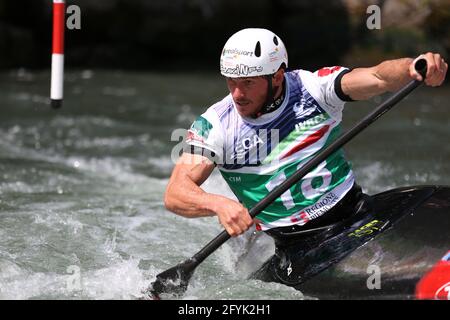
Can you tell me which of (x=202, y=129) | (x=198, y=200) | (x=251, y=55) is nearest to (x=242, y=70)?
(x=251, y=55)

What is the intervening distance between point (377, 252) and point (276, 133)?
2.51 ft

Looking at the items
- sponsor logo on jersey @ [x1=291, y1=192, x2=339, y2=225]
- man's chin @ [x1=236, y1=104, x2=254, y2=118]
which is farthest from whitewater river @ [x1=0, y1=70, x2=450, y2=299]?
man's chin @ [x1=236, y1=104, x2=254, y2=118]

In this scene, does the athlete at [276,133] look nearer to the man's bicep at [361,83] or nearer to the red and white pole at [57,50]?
the man's bicep at [361,83]

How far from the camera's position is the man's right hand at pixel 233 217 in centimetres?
367

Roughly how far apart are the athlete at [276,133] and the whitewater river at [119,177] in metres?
0.45

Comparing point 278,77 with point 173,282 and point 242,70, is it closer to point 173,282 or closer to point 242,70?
point 242,70

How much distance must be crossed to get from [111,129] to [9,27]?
4.71 meters

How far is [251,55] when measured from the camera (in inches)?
155

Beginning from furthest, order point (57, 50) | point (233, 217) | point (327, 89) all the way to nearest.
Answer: point (57, 50)
point (327, 89)
point (233, 217)

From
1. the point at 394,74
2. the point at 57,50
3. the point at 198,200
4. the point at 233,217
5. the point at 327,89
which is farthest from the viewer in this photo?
the point at 57,50

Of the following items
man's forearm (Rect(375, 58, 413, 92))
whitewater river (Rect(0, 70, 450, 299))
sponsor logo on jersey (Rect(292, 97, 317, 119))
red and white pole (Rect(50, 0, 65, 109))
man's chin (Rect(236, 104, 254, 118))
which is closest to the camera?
man's forearm (Rect(375, 58, 413, 92))

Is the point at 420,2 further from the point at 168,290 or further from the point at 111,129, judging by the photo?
the point at 168,290

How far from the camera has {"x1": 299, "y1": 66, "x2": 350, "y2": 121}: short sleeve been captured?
4062 mm

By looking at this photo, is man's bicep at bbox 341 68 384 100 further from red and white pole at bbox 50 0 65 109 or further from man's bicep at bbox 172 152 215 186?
red and white pole at bbox 50 0 65 109
